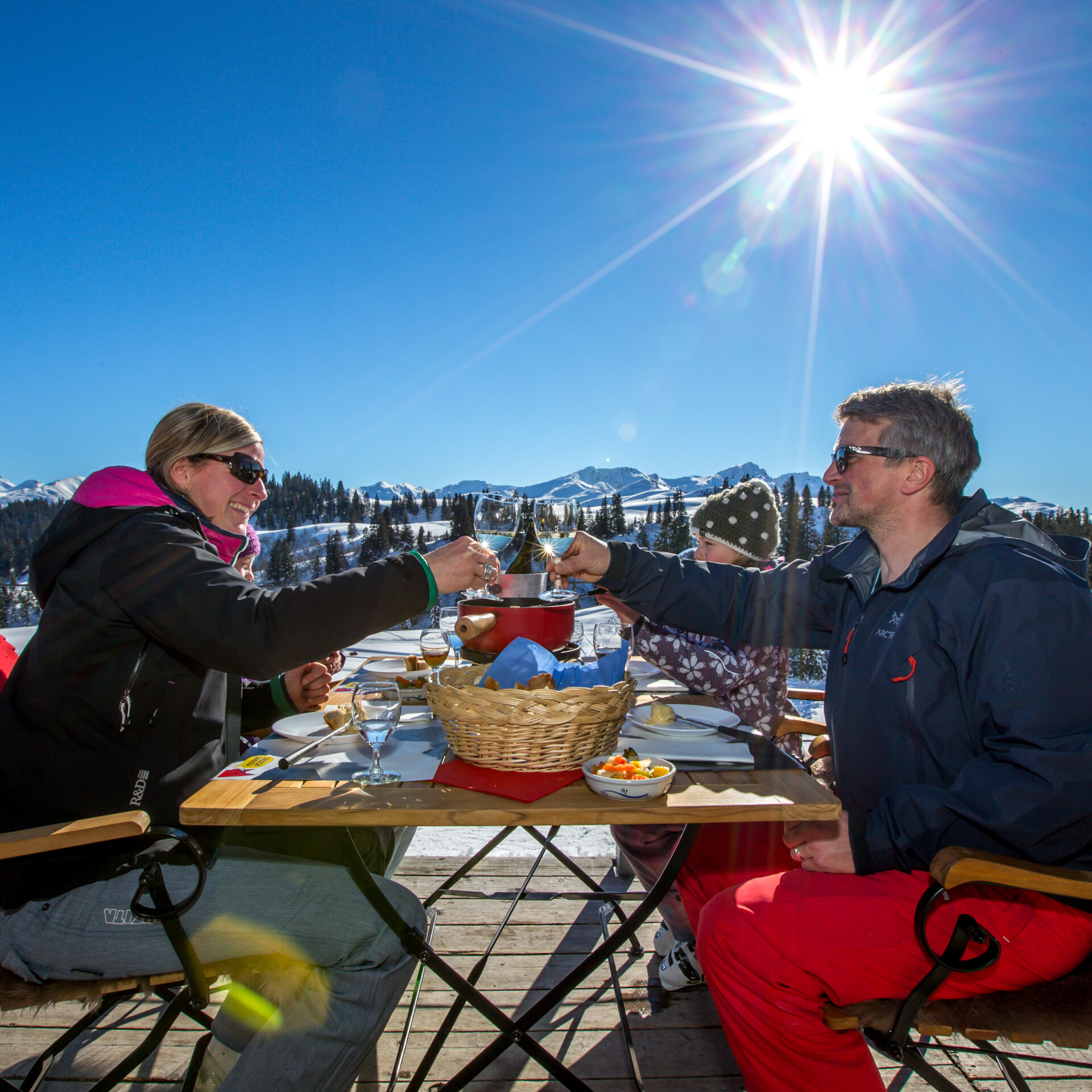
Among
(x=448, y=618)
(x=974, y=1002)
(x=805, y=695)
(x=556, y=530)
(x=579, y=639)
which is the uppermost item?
(x=556, y=530)

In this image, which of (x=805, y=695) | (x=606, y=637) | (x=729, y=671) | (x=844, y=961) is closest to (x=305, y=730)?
(x=606, y=637)

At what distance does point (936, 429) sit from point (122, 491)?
Result: 8.37ft

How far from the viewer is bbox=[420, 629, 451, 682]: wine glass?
8.02 ft

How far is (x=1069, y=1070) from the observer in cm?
216

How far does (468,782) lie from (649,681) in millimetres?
1902

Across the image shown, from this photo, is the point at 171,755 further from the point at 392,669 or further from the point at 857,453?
the point at 857,453

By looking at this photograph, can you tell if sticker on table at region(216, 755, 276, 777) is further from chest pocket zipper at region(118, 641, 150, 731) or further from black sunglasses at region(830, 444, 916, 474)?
black sunglasses at region(830, 444, 916, 474)

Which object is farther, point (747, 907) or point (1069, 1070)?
point (1069, 1070)

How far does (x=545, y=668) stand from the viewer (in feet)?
5.53

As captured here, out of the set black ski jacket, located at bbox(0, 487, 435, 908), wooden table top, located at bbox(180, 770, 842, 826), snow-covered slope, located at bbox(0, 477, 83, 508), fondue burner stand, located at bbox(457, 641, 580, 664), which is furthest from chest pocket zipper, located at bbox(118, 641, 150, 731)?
snow-covered slope, located at bbox(0, 477, 83, 508)

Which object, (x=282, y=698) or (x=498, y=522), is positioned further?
(x=282, y=698)

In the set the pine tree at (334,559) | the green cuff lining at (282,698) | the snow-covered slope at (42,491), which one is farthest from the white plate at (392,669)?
the snow-covered slope at (42,491)

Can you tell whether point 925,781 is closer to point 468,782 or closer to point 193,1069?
point 468,782

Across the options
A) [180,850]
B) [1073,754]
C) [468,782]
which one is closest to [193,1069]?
[180,850]
